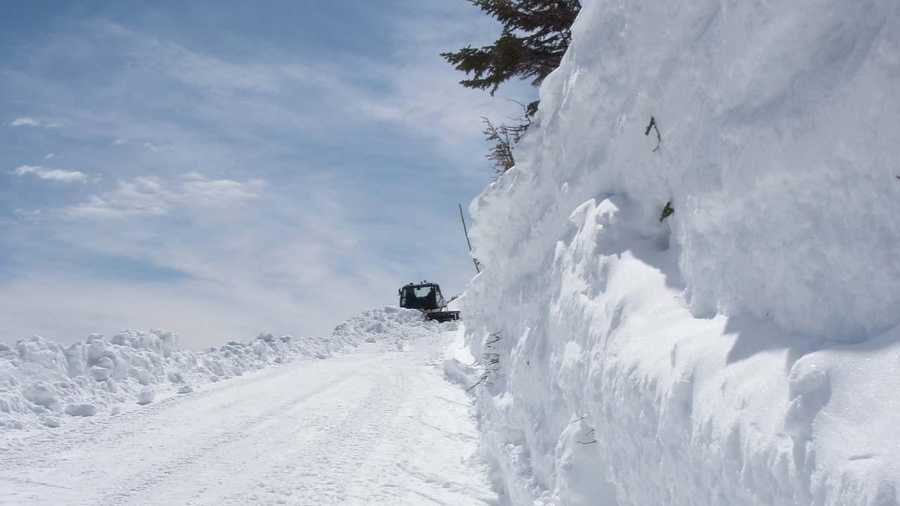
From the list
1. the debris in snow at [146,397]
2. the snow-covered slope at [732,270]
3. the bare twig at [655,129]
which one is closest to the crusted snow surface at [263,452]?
the debris in snow at [146,397]

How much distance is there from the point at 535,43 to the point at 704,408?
13151 millimetres

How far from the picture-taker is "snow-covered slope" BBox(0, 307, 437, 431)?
30.9 ft

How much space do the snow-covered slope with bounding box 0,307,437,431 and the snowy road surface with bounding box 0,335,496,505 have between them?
554mm

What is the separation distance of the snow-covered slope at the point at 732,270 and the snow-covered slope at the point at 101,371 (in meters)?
7.19

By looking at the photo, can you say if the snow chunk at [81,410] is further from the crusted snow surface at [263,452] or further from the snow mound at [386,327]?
the snow mound at [386,327]

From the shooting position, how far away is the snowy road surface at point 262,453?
6.38 metres

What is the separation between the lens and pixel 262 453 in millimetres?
7758

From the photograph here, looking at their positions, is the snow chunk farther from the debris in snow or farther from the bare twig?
the bare twig

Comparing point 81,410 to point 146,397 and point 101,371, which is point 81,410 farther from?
point 101,371

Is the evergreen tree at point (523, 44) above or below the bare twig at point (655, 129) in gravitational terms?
above

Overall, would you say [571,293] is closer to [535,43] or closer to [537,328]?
[537,328]

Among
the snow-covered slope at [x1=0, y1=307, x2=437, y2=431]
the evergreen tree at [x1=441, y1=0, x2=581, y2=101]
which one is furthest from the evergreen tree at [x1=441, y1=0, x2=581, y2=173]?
the snow-covered slope at [x1=0, y1=307, x2=437, y2=431]

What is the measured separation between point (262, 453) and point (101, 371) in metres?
5.13

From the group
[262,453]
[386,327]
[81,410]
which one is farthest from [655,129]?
[386,327]
